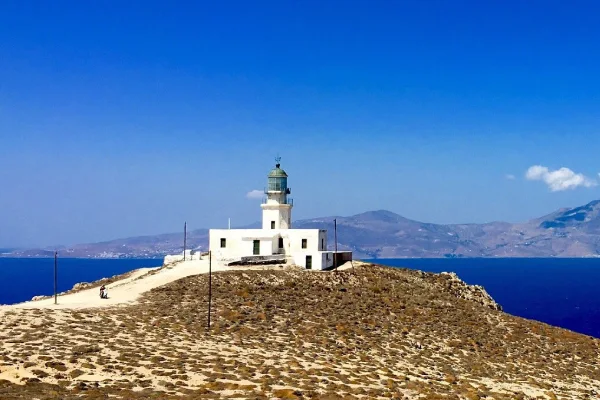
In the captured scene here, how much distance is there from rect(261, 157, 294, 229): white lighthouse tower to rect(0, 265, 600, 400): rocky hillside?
537 inches

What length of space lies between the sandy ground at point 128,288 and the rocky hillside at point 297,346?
2.29 metres

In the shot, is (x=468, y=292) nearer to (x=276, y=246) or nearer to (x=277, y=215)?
Answer: (x=276, y=246)

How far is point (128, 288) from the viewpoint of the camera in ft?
169

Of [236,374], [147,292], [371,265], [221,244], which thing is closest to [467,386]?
[236,374]

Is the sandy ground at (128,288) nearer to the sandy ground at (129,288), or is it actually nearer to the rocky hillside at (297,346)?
the sandy ground at (129,288)

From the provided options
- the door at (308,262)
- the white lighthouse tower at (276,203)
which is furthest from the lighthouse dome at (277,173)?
the door at (308,262)

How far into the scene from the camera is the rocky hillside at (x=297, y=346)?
84.9ft

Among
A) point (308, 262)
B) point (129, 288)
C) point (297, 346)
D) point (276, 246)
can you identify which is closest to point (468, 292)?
Result: point (308, 262)

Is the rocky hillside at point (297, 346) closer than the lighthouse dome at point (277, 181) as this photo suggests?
Yes

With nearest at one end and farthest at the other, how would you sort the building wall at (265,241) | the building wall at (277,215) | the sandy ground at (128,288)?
1. the sandy ground at (128,288)
2. the building wall at (265,241)
3. the building wall at (277,215)

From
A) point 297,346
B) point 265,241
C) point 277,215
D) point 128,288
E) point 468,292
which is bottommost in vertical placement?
point 297,346

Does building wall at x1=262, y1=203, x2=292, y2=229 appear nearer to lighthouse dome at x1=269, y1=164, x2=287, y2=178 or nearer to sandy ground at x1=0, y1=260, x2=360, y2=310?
lighthouse dome at x1=269, y1=164, x2=287, y2=178

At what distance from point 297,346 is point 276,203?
115ft

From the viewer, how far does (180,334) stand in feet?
119
